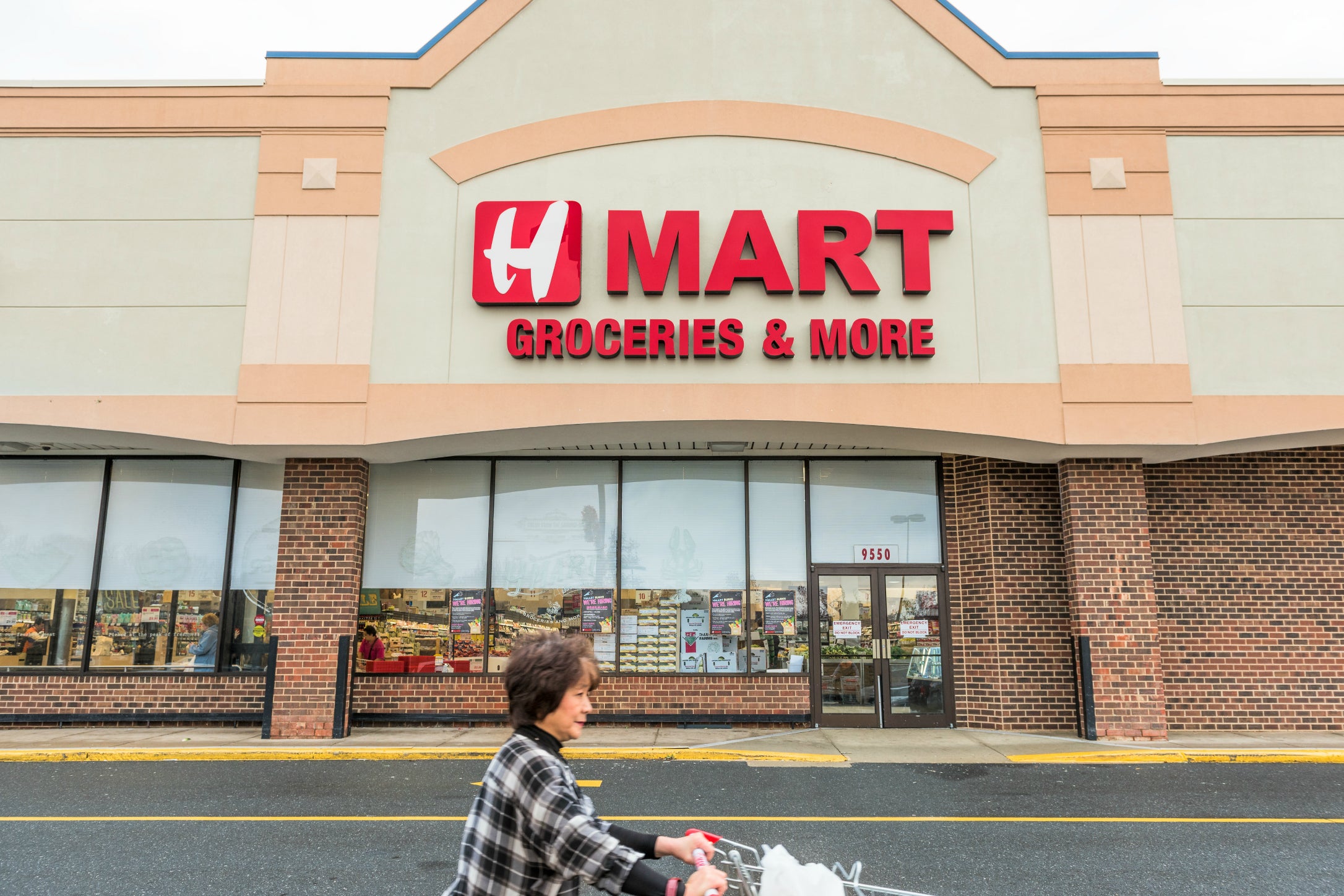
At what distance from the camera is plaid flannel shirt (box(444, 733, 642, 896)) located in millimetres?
2670

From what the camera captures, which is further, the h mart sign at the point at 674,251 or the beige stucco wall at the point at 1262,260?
Result: the h mart sign at the point at 674,251

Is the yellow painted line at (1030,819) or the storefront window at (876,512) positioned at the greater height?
the storefront window at (876,512)

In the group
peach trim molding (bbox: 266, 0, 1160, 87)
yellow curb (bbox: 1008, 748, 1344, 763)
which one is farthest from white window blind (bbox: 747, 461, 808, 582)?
peach trim molding (bbox: 266, 0, 1160, 87)

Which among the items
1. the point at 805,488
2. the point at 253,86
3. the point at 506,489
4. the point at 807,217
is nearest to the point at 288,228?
the point at 253,86

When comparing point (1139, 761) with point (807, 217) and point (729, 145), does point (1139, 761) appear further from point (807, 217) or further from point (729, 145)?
point (729, 145)

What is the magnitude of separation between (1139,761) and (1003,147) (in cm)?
842

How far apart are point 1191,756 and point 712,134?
1023 centimetres

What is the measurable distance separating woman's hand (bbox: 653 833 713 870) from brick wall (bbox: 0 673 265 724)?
39.6ft

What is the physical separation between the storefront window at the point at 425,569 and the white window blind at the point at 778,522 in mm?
4180

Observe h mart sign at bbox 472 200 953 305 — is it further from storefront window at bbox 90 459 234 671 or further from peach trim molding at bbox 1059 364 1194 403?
storefront window at bbox 90 459 234 671

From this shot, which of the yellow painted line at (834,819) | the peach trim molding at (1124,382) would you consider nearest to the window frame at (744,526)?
the peach trim molding at (1124,382)

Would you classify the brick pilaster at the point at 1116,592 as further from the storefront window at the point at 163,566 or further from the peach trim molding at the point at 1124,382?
the storefront window at the point at 163,566

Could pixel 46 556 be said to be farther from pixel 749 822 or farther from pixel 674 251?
pixel 749 822

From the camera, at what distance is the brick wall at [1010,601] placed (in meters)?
12.9
